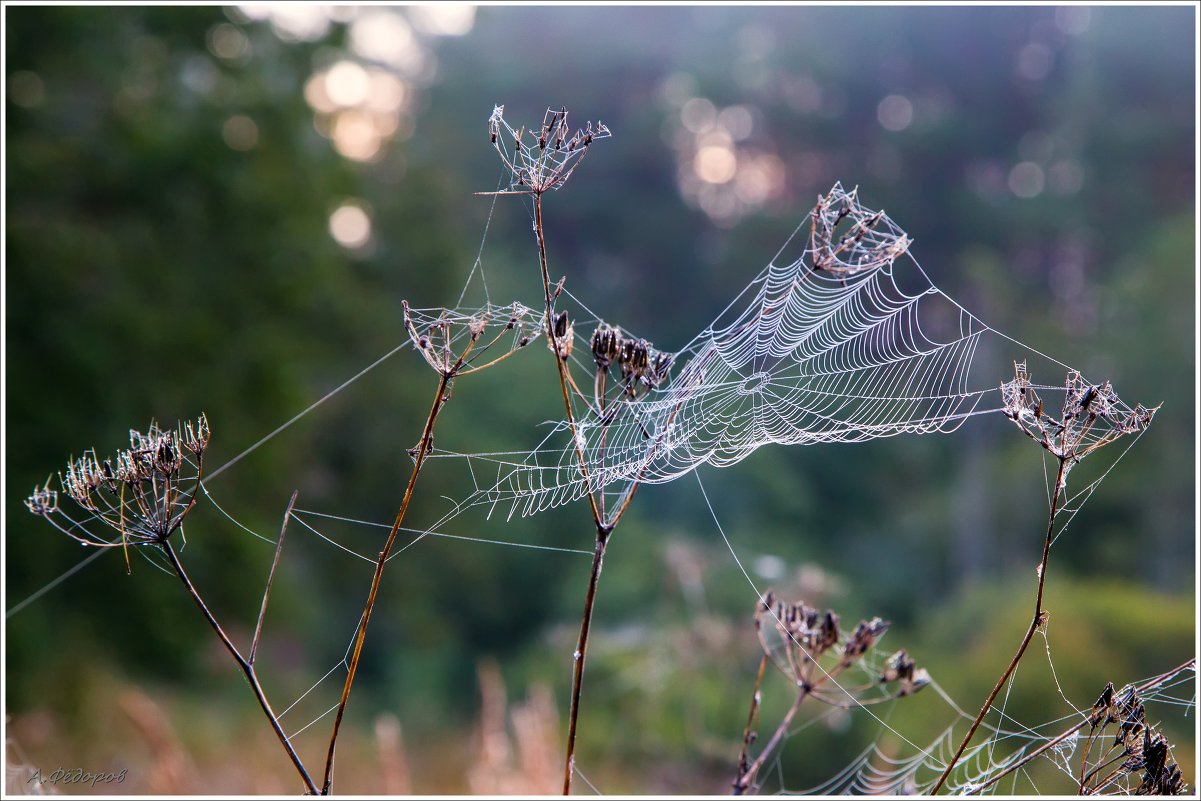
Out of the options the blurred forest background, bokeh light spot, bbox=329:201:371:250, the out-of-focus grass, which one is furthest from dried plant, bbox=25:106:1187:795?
bokeh light spot, bbox=329:201:371:250

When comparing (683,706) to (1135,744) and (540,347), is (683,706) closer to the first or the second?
(540,347)

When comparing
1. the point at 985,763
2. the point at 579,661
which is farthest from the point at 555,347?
the point at 985,763

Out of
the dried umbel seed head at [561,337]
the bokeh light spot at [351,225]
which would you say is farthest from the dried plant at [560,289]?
the bokeh light spot at [351,225]

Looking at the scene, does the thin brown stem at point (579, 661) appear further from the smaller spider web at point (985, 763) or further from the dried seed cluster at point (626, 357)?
the smaller spider web at point (985, 763)

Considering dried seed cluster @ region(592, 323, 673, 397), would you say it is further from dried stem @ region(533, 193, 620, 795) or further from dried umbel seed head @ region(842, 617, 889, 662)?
dried umbel seed head @ region(842, 617, 889, 662)

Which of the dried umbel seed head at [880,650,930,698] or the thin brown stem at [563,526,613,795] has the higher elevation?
the thin brown stem at [563,526,613,795]

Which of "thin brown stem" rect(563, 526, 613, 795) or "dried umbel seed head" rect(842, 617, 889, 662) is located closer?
"thin brown stem" rect(563, 526, 613, 795)
